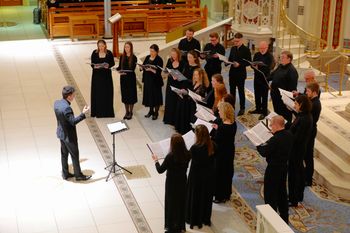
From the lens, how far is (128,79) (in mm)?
11695

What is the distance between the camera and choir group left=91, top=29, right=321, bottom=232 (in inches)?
303

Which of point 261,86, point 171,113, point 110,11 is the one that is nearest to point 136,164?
point 171,113

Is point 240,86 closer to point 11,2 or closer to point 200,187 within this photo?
point 200,187

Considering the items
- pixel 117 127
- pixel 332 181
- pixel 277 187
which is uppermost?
pixel 117 127

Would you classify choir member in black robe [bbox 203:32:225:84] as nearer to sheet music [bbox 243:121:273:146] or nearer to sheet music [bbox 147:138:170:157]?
sheet music [bbox 243:121:273:146]

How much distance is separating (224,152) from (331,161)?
2.18 metres

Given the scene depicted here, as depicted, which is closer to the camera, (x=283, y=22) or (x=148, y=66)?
(x=148, y=66)

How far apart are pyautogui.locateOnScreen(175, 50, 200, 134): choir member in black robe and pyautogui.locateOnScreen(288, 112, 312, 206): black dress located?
2688mm

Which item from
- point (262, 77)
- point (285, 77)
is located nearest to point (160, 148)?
point (285, 77)

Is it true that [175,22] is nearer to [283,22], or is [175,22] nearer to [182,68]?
[283,22]

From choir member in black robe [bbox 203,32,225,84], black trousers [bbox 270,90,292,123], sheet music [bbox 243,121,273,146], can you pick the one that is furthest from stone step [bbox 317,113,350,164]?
choir member in black robe [bbox 203,32,225,84]

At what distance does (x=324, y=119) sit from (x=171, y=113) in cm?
276

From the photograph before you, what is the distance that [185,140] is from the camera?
813 centimetres

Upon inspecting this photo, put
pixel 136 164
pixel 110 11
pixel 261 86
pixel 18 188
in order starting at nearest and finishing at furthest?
pixel 18 188, pixel 136 164, pixel 261 86, pixel 110 11
